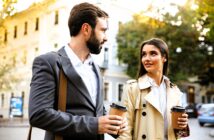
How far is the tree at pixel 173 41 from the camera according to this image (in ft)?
105

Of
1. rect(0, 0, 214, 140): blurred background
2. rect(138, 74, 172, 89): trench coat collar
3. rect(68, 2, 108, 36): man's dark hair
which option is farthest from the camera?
rect(0, 0, 214, 140): blurred background

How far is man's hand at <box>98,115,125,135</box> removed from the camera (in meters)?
2.04

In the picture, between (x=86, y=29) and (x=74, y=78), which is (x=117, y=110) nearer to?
(x=74, y=78)

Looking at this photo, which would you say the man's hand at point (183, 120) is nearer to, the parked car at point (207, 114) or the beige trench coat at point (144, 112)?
the beige trench coat at point (144, 112)

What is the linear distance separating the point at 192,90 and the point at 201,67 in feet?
56.4

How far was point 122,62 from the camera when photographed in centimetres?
3519

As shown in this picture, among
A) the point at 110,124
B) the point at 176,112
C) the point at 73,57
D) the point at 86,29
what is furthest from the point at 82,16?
the point at 176,112

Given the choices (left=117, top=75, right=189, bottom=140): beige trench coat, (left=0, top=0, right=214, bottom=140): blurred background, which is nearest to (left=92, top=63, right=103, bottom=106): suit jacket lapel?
(left=117, top=75, right=189, bottom=140): beige trench coat

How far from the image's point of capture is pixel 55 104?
2.16 m

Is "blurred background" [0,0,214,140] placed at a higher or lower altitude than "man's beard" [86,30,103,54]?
higher

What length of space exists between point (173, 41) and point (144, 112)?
97.7 ft

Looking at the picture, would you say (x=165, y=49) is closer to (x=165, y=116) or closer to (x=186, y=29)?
(x=165, y=116)

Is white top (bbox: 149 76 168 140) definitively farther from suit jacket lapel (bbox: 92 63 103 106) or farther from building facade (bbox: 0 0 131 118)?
building facade (bbox: 0 0 131 118)

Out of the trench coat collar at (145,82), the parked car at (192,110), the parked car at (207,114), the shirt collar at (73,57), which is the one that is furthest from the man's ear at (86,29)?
the parked car at (192,110)
